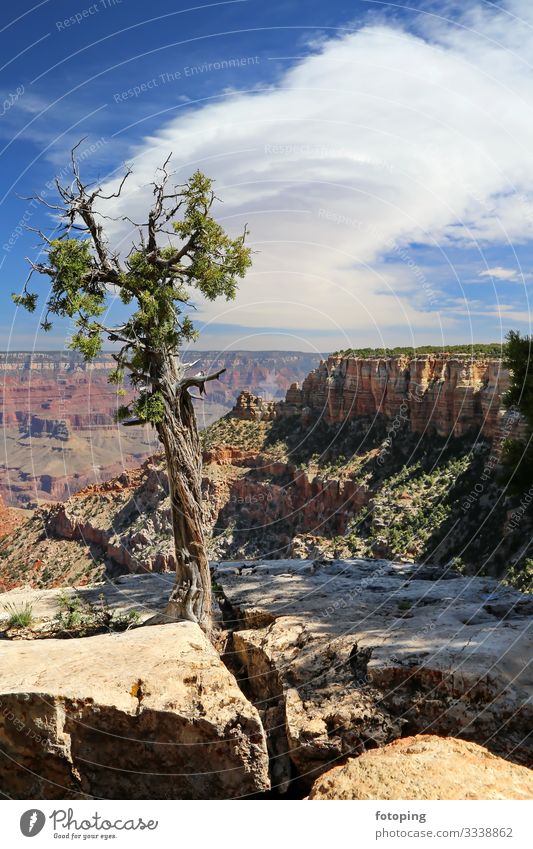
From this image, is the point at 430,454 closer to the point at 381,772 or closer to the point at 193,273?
the point at 193,273

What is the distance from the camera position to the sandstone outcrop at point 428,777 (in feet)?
17.0

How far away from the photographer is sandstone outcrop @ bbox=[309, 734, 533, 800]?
5.18m

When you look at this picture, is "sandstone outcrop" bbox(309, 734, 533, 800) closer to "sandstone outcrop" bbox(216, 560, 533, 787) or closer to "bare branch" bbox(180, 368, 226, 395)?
"sandstone outcrop" bbox(216, 560, 533, 787)

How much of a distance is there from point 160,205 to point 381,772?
10.3 m

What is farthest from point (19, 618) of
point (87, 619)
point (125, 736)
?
point (125, 736)

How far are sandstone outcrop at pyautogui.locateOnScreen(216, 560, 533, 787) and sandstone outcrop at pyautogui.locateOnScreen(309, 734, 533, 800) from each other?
7.52 feet

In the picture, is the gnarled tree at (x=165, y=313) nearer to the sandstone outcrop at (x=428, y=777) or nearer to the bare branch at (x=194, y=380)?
the bare branch at (x=194, y=380)

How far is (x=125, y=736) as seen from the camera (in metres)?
7.44

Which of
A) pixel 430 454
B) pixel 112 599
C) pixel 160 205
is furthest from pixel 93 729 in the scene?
pixel 430 454

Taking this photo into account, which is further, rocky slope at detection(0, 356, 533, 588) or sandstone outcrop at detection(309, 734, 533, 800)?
rocky slope at detection(0, 356, 533, 588)

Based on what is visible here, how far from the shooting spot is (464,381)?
52.7 metres

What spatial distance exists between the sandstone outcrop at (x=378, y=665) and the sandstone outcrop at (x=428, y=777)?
7.52 feet

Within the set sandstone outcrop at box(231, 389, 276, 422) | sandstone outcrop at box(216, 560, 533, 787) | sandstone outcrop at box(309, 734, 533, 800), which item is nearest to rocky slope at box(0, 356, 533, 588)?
sandstone outcrop at box(231, 389, 276, 422)

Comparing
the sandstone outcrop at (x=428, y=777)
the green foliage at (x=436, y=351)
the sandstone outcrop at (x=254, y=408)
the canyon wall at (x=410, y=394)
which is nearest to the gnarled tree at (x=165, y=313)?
the sandstone outcrop at (x=428, y=777)
